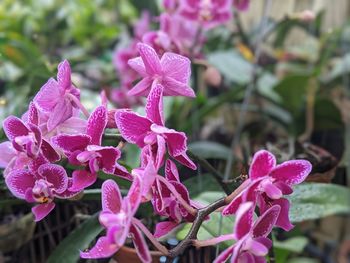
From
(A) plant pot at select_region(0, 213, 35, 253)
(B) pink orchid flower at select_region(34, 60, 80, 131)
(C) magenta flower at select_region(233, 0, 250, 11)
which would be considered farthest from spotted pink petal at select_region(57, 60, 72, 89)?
(C) magenta flower at select_region(233, 0, 250, 11)

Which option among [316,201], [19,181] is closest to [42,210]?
[19,181]

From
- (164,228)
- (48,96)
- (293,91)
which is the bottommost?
(293,91)

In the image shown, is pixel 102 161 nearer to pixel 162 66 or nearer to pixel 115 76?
pixel 162 66

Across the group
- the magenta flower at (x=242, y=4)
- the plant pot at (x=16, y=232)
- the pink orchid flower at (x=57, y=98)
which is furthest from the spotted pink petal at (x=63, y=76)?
the magenta flower at (x=242, y=4)

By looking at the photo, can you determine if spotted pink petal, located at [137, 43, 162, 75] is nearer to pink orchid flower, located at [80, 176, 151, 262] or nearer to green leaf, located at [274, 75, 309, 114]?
pink orchid flower, located at [80, 176, 151, 262]

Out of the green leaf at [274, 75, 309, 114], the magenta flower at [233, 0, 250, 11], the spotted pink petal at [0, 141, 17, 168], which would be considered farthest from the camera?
the green leaf at [274, 75, 309, 114]

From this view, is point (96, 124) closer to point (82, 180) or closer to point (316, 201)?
point (82, 180)
